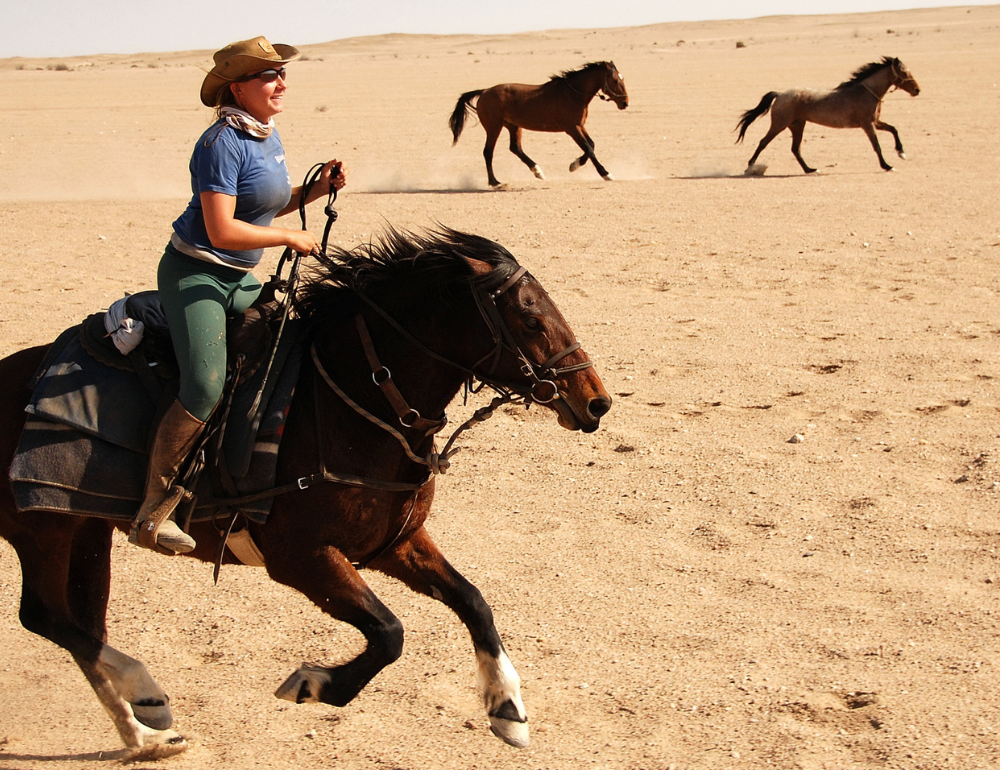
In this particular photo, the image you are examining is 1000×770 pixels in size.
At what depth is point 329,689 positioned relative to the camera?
346cm

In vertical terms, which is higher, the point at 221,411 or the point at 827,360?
the point at 221,411

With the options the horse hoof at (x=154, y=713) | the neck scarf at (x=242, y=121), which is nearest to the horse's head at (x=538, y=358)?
the neck scarf at (x=242, y=121)

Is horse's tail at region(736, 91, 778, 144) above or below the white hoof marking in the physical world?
above

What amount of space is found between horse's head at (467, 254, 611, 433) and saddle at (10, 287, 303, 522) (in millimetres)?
750

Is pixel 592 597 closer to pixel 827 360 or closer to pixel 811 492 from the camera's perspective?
pixel 811 492

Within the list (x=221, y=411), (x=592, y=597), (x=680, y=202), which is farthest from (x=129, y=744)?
(x=680, y=202)

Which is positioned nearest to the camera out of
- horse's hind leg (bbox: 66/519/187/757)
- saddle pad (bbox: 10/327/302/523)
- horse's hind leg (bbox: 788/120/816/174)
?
saddle pad (bbox: 10/327/302/523)

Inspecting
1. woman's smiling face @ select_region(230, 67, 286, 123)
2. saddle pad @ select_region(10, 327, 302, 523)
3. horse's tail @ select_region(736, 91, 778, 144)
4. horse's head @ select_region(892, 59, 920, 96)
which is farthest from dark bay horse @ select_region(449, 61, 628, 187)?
saddle pad @ select_region(10, 327, 302, 523)

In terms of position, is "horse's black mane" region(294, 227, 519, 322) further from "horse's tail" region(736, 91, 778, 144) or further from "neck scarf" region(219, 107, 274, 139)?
"horse's tail" region(736, 91, 778, 144)

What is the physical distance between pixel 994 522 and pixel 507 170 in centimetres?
1549

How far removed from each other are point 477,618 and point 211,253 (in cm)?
153

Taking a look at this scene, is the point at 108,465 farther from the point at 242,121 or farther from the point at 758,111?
the point at 758,111

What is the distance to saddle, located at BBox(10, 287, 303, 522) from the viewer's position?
11.6ft

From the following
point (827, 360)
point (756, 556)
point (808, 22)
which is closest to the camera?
point (756, 556)
